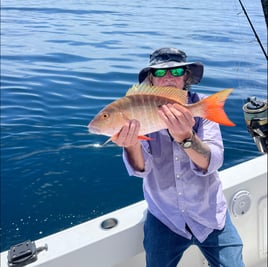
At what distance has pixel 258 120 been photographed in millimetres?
1980

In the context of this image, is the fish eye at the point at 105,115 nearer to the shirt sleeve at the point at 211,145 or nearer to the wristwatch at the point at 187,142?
the wristwatch at the point at 187,142

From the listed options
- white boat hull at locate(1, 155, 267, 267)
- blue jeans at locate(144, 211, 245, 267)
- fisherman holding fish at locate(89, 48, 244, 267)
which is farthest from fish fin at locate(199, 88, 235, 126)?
white boat hull at locate(1, 155, 267, 267)

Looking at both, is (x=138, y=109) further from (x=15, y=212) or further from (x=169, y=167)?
(x=15, y=212)

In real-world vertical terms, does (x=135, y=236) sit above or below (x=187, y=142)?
below

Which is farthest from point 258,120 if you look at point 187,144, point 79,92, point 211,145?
point 79,92

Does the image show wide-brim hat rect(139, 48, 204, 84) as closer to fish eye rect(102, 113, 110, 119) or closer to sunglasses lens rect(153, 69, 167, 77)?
sunglasses lens rect(153, 69, 167, 77)

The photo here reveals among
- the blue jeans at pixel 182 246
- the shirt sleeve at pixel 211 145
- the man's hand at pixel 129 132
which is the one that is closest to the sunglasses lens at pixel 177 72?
the shirt sleeve at pixel 211 145

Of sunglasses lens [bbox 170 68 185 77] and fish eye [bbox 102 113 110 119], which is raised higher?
sunglasses lens [bbox 170 68 185 77]

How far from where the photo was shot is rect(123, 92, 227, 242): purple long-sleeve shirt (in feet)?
7.13

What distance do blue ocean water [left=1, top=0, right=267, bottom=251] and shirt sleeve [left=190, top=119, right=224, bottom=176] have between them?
560 mm

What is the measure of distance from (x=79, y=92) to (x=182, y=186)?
5215 mm

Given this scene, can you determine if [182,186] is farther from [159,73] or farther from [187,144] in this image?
[159,73]

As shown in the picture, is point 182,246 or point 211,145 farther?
point 182,246

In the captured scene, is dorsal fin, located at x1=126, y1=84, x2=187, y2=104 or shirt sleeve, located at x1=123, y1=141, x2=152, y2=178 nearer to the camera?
dorsal fin, located at x1=126, y1=84, x2=187, y2=104
